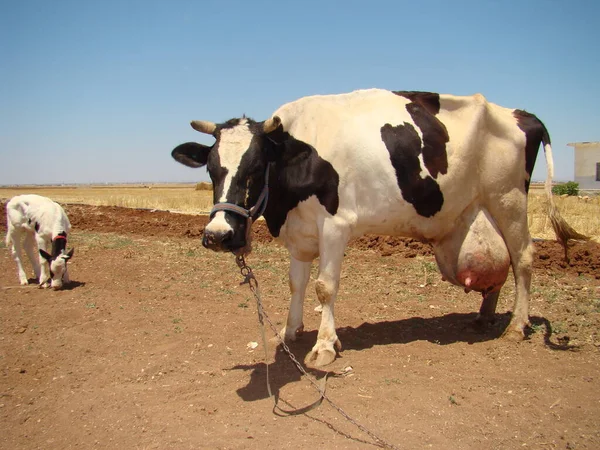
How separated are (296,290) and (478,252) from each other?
2118 mm

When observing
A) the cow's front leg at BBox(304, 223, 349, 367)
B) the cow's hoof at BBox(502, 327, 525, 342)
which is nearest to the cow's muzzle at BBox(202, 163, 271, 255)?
the cow's front leg at BBox(304, 223, 349, 367)

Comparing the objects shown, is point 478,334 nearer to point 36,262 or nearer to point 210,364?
point 210,364

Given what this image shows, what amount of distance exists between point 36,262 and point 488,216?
28.1 feet

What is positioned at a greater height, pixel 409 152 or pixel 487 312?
pixel 409 152

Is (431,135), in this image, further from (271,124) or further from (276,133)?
(271,124)

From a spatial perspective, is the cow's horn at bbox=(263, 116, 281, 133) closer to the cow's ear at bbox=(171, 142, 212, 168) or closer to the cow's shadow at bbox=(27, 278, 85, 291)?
the cow's ear at bbox=(171, 142, 212, 168)

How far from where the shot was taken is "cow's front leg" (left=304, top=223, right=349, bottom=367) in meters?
4.82

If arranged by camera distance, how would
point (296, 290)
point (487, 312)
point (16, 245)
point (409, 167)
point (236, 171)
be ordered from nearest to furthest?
point (236, 171)
point (409, 167)
point (296, 290)
point (487, 312)
point (16, 245)

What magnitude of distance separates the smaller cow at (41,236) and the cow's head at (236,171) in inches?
207

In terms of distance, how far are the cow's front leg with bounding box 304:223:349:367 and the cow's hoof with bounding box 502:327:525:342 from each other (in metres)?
2.04

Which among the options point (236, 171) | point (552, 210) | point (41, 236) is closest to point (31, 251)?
point (41, 236)

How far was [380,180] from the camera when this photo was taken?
5.04 meters

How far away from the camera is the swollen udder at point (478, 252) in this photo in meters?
5.48

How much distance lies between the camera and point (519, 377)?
4430mm
